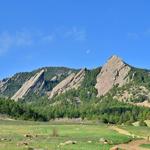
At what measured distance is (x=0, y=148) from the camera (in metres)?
68.1

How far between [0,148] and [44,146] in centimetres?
805

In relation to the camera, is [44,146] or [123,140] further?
[123,140]

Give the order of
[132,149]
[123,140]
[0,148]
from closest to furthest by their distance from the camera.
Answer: [0,148] < [132,149] < [123,140]

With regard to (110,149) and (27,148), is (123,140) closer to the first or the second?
(110,149)

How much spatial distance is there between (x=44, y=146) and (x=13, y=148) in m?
6.42

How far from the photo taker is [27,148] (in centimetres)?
6944

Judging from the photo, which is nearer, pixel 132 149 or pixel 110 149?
pixel 110 149

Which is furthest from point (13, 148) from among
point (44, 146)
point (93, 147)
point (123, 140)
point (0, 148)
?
point (123, 140)

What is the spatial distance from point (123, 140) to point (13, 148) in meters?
31.7

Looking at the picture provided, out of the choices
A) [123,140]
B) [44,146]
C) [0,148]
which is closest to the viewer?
[0,148]

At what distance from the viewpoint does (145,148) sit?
271ft

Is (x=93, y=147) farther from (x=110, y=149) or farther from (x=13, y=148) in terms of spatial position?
(x=13, y=148)

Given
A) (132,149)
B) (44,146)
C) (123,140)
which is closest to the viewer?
(44,146)

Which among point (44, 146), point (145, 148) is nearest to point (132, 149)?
point (145, 148)
